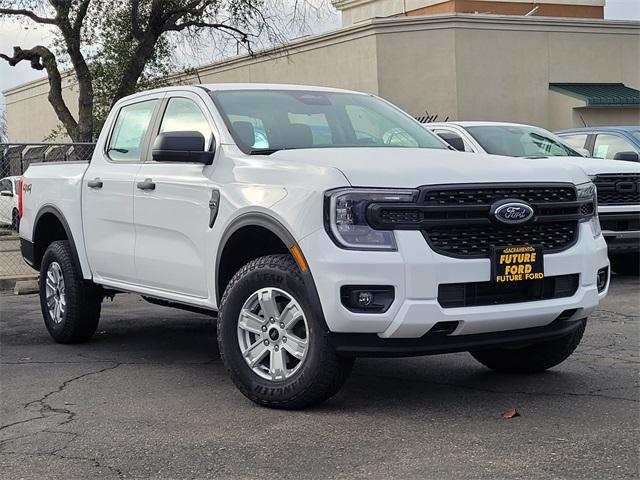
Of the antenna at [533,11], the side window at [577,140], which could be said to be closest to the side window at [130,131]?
the side window at [577,140]

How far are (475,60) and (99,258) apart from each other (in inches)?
797

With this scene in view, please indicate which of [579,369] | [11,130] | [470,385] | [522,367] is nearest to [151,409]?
[470,385]

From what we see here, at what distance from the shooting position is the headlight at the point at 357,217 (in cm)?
504

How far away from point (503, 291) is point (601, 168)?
6.37 meters

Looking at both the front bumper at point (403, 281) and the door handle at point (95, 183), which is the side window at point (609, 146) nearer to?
the door handle at point (95, 183)

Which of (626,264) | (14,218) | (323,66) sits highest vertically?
(323,66)

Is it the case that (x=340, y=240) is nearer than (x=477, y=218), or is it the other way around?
(x=340, y=240)

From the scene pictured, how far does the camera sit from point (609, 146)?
13219 mm

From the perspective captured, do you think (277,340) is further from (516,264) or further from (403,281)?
(516,264)

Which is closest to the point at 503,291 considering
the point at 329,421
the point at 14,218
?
the point at 329,421

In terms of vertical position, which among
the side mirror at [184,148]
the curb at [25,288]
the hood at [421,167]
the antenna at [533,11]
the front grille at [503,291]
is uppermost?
the antenna at [533,11]

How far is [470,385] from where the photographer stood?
6.12 metres

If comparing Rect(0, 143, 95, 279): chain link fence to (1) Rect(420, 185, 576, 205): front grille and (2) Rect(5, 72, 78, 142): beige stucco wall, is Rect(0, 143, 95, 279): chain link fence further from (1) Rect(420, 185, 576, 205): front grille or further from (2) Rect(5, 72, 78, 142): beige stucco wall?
(2) Rect(5, 72, 78, 142): beige stucco wall

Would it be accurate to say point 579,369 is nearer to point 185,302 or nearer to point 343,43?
point 185,302
